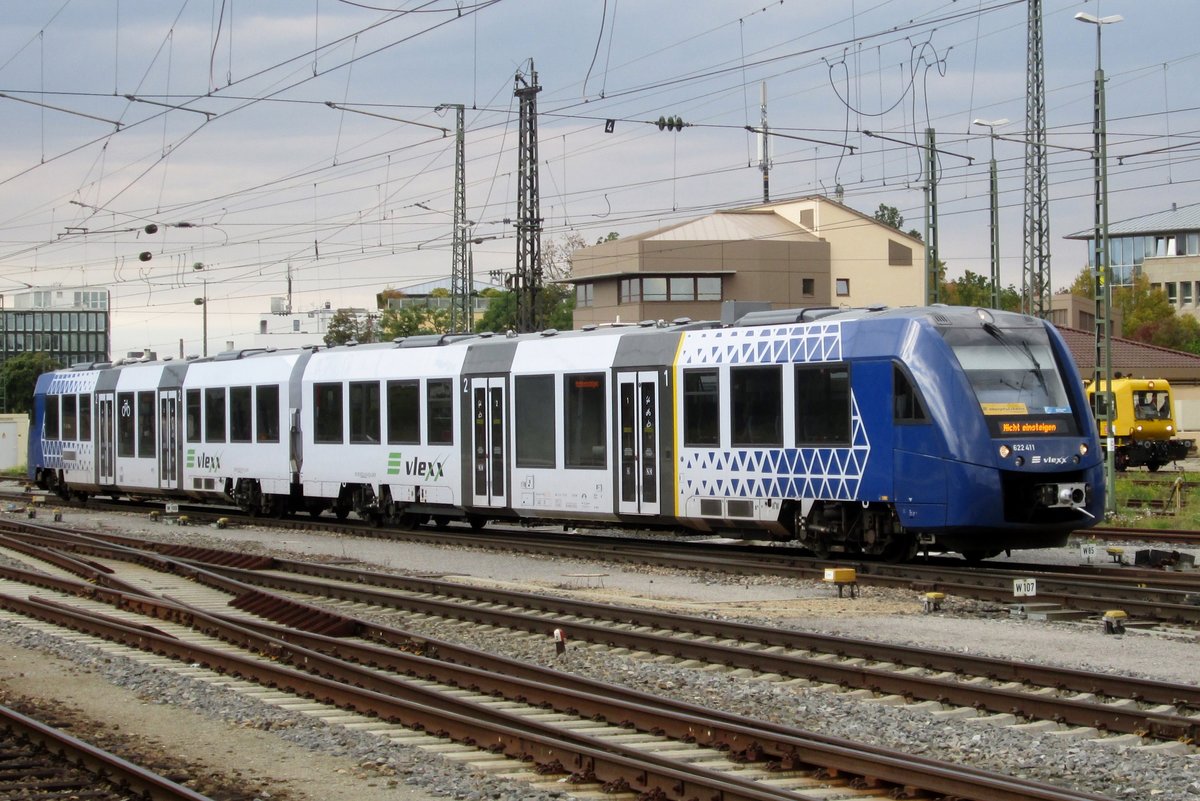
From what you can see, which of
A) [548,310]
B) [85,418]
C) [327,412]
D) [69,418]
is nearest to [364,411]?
[327,412]

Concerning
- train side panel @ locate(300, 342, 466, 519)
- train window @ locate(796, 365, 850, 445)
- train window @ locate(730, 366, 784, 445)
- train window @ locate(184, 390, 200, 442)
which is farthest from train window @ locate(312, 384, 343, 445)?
train window @ locate(796, 365, 850, 445)

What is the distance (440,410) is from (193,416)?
30.5 ft

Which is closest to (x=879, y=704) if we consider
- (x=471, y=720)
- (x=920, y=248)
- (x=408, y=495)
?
(x=471, y=720)

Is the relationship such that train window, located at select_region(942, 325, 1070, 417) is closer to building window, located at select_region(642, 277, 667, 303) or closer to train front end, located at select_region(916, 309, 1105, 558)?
train front end, located at select_region(916, 309, 1105, 558)

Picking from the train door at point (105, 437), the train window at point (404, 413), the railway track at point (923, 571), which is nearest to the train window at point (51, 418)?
the train door at point (105, 437)

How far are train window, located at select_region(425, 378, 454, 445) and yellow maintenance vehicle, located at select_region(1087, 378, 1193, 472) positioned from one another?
28.7m

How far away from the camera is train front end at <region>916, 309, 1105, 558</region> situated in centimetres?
1744

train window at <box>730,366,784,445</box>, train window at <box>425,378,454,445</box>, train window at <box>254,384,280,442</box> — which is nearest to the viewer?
train window at <box>730,366,784,445</box>

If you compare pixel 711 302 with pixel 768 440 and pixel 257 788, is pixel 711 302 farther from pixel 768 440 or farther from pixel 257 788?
pixel 257 788

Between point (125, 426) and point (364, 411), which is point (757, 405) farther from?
point (125, 426)

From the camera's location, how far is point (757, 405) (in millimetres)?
19797

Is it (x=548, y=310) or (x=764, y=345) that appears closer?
(x=764, y=345)

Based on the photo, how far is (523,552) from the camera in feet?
74.8

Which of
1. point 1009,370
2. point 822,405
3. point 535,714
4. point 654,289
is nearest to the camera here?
point 535,714
